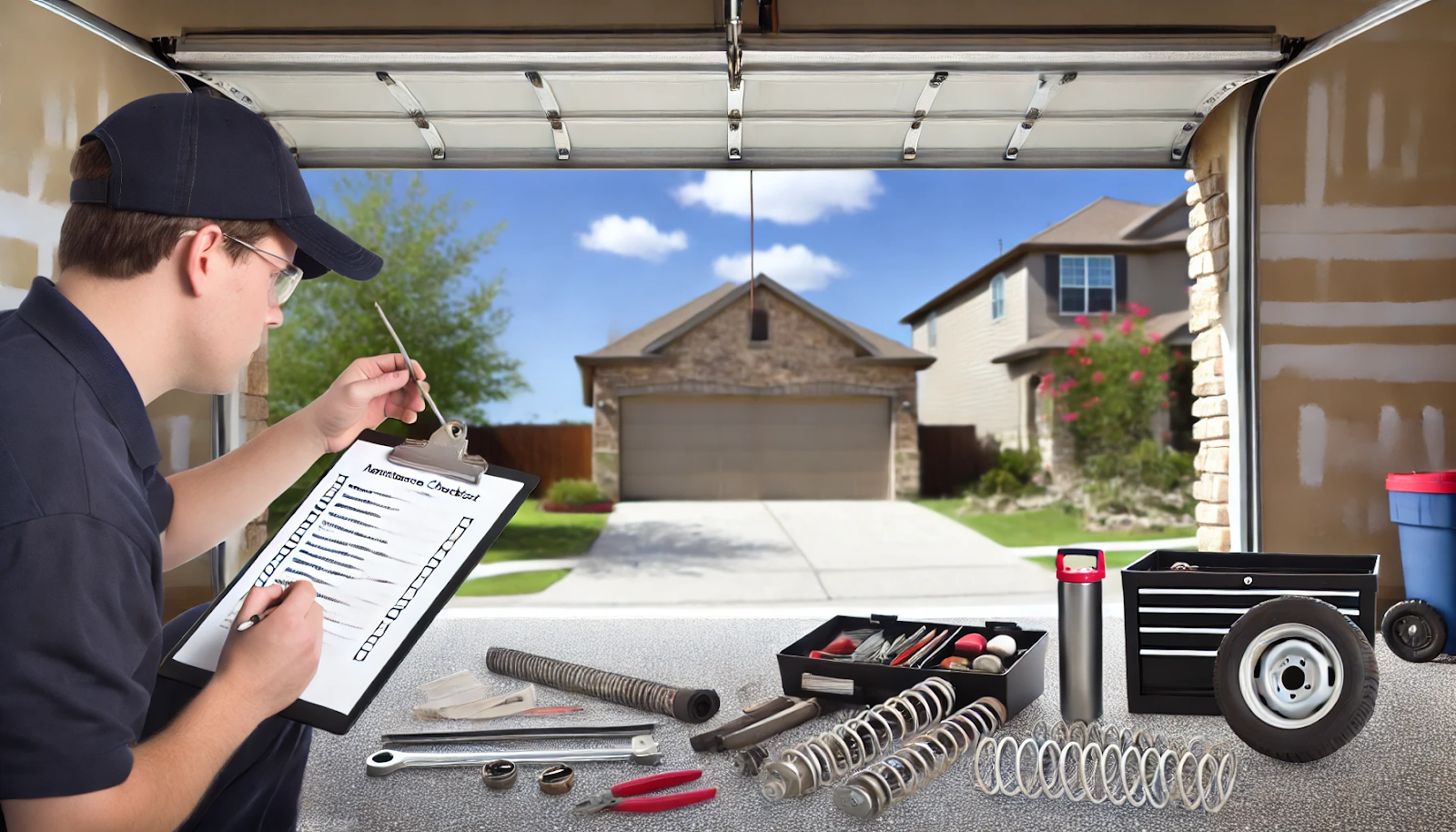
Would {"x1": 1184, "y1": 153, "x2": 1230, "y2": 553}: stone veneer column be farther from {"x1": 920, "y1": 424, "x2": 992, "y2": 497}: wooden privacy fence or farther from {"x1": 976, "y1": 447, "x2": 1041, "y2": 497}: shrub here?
{"x1": 920, "y1": 424, "x2": 992, "y2": 497}: wooden privacy fence

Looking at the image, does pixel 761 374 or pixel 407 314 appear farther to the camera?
pixel 761 374

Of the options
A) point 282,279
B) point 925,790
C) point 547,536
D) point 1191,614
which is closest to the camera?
point 282,279

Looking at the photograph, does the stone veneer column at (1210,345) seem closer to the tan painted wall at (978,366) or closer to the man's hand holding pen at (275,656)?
the man's hand holding pen at (275,656)

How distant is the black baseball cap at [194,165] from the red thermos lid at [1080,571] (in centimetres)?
207

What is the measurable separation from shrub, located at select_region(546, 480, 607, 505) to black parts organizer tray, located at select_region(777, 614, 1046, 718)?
12.9m

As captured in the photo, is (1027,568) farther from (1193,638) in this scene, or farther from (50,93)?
(50,93)

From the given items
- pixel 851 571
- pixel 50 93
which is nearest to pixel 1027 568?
pixel 851 571

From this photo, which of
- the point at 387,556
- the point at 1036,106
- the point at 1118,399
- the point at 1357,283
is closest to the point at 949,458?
the point at 1118,399

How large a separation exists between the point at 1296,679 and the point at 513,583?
10296 mm

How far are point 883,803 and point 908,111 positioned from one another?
9.81 feet

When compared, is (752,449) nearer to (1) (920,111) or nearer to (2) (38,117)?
(1) (920,111)

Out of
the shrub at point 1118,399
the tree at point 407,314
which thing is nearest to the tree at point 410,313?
the tree at point 407,314

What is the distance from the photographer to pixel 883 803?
1.99 meters

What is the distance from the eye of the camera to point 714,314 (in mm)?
16484
